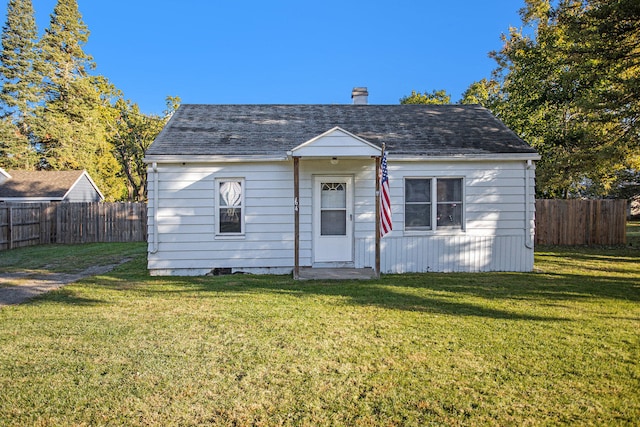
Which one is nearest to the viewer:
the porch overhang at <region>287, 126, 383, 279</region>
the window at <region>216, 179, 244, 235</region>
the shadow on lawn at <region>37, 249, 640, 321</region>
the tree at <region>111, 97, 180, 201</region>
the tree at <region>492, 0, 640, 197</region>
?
the shadow on lawn at <region>37, 249, 640, 321</region>

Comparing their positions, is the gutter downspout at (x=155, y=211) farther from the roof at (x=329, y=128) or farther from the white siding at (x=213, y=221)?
the roof at (x=329, y=128)

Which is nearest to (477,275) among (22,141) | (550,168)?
(550,168)

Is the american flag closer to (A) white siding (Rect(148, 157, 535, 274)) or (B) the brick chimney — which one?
(A) white siding (Rect(148, 157, 535, 274))

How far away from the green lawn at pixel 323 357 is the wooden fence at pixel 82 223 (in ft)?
37.6

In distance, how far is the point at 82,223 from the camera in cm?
1750

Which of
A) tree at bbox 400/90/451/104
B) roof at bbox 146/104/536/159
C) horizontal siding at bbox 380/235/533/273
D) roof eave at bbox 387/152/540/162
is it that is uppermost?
tree at bbox 400/90/451/104

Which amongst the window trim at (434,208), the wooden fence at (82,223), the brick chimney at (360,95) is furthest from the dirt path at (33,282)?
the brick chimney at (360,95)

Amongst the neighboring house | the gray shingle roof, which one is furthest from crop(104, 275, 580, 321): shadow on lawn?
the gray shingle roof

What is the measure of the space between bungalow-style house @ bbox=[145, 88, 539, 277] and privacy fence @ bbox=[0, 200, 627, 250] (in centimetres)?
715

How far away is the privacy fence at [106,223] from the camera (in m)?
15.0

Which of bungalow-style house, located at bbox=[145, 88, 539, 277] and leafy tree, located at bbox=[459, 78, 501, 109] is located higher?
leafy tree, located at bbox=[459, 78, 501, 109]

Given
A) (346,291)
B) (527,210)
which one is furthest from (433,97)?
(346,291)

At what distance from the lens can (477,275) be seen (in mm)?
8875

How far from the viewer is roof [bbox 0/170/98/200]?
22.9 m
